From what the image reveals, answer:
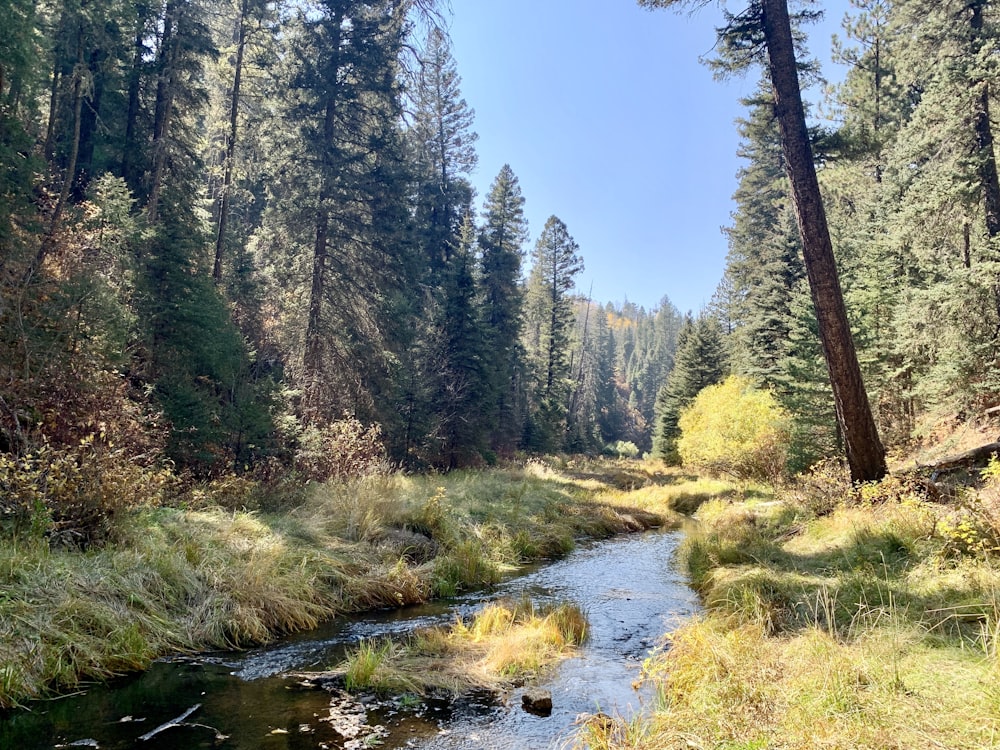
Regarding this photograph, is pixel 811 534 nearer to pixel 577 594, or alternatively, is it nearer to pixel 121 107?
pixel 577 594

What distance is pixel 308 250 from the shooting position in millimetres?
17453

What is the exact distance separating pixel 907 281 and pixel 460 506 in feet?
45.6

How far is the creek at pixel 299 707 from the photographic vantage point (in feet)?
11.6

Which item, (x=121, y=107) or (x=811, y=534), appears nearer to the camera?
(x=811, y=534)

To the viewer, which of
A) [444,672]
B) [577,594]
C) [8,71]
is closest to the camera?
[444,672]

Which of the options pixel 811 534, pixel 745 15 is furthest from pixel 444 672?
pixel 745 15

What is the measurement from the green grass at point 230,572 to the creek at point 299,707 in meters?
0.29

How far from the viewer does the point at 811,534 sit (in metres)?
7.79

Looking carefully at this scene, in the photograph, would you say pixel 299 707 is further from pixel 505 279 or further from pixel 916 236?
pixel 505 279

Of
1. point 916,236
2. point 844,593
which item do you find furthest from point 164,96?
point 916,236

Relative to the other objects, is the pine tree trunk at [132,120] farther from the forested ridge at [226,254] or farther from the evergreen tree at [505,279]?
the evergreen tree at [505,279]

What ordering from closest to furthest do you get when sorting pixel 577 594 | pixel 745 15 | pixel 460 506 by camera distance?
pixel 577 594 → pixel 745 15 → pixel 460 506

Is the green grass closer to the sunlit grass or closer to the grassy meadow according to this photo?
the sunlit grass

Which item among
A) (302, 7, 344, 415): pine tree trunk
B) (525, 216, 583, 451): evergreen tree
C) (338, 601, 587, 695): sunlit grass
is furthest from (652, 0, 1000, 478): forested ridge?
(525, 216, 583, 451): evergreen tree
